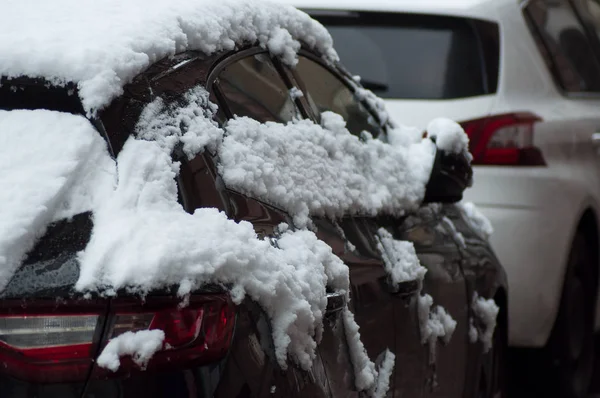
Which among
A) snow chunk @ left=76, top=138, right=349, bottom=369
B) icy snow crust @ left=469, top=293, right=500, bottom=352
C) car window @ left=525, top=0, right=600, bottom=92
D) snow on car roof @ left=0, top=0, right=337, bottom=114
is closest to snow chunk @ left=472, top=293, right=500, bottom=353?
icy snow crust @ left=469, top=293, right=500, bottom=352

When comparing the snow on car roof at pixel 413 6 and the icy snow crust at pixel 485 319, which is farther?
the snow on car roof at pixel 413 6

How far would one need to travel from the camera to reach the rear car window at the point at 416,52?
559cm

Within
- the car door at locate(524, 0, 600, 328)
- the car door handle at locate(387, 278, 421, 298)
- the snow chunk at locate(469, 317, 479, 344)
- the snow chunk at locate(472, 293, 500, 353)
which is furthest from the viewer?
the car door at locate(524, 0, 600, 328)

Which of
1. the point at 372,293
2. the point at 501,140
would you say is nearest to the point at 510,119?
the point at 501,140

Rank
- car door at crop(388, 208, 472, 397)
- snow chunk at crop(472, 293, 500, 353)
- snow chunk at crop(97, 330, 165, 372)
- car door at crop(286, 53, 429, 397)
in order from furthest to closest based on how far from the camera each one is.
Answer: snow chunk at crop(472, 293, 500, 353), car door at crop(388, 208, 472, 397), car door at crop(286, 53, 429, 397), snow chunk at crop(97, 330, 165, 372)

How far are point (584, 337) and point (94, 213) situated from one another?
4567 mm

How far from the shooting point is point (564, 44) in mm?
6824

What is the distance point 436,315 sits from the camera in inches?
140

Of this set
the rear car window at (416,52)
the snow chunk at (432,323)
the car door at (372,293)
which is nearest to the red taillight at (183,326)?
the car door at (372,293)

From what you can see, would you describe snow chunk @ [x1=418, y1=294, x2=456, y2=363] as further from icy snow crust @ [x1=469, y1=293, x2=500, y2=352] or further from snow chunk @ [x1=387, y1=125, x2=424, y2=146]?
snow chunk @ [x1=387, y1=125, x2=424, y2=146]

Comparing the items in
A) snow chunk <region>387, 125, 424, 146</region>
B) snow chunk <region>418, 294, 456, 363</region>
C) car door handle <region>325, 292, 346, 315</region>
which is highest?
car door handle <region>325, 292, 346, 315</region>

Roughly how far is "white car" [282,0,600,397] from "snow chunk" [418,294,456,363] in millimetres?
1789

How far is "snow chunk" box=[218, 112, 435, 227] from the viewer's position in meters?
2.52

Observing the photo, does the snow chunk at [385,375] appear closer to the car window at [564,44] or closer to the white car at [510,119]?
the white car at [510,119]
